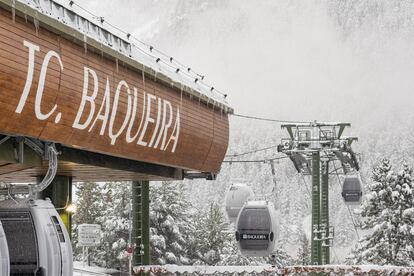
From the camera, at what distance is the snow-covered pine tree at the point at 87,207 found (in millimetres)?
58375

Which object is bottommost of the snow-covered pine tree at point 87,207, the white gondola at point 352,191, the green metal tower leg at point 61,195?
the snow-covered pine tree at point 87,207

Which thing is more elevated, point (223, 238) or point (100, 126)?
point (100, 126)

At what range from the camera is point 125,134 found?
1633 cm

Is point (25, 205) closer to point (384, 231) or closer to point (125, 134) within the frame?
point (125, 134)

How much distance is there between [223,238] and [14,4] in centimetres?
4798

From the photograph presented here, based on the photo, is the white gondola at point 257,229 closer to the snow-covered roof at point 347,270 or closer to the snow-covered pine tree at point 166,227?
the snow-covered roof at point 347,270

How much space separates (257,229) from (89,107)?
36.7ft

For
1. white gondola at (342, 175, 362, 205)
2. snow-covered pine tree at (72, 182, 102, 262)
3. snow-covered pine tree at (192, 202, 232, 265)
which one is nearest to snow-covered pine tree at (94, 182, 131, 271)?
snow-covered pine tree at (72, 182, 102, 262)

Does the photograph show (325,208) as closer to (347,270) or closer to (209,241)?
(347,270)

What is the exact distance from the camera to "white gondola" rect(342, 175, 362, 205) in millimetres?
40531

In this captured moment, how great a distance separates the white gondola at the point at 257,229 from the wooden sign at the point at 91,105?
14.4 feet

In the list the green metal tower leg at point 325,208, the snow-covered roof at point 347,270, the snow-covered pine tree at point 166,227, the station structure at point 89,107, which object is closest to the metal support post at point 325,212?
the green metal tower leg at point 325,208

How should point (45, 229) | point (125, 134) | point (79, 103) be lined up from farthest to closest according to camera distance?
point (125, 134), point (79, 103), point (45, 229)

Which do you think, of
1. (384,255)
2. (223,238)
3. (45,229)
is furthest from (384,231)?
(45,229)
